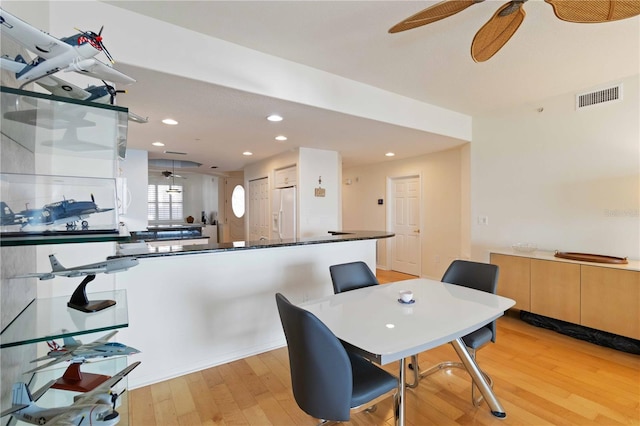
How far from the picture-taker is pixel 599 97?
10.8 feet

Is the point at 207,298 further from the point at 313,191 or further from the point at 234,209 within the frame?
the point at 234,209

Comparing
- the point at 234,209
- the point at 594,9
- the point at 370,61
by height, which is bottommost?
the point at 234,209

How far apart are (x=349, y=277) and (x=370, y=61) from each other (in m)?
1.95

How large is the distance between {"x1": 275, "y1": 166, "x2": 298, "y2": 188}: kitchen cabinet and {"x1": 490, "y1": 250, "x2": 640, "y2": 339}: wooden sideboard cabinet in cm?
314

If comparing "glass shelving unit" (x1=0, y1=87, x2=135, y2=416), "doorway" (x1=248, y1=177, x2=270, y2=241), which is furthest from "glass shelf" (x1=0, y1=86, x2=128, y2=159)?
"doorway" (x1=248, y1=177, x2=270, y2=241)

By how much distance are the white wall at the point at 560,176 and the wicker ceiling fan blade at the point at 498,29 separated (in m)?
2.35

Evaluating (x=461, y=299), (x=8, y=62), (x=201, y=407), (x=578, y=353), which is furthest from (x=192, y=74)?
(x=578, y=353)

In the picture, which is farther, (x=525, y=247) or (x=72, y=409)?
(x=525, y=247)

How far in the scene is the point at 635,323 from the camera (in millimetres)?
2723

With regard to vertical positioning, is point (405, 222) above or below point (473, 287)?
above

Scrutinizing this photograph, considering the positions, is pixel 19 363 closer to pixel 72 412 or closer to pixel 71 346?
pixel 71 346

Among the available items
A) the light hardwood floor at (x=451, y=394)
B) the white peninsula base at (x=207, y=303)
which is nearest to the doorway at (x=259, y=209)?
the white peninsula base at (x=207, y=303)

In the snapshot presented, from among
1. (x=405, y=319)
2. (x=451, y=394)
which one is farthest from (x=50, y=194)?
(x=451, y=394)

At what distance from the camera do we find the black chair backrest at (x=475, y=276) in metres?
2.34
